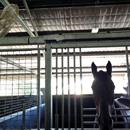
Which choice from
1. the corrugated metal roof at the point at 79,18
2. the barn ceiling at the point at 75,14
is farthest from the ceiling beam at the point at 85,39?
the corrugated metal roof at the point at 79,18

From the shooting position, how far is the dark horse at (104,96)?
1.31 m

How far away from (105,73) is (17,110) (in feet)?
4.77

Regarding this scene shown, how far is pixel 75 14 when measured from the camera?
3438 millimetres

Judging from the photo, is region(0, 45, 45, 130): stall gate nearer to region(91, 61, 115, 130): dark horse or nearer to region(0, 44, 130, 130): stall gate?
region(0, 44, 130, 130): stall gate

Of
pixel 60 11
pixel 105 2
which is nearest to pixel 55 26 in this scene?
pixel 60 11

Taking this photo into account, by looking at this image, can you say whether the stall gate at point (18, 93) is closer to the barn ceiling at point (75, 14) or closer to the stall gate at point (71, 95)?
the stall gate at point (71, 95)

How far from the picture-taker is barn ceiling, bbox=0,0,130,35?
2908mm

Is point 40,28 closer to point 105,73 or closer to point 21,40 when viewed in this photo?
point 21,40

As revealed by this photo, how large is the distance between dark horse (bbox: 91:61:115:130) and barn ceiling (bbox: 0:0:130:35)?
1541 millimetres

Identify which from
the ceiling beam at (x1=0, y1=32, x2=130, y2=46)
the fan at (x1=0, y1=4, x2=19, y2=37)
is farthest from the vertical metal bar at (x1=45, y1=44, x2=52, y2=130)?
the fan at (x1=0, y1=4, x2=19, y2=37)

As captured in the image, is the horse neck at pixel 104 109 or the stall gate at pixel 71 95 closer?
the horse neck at pixel 104 109

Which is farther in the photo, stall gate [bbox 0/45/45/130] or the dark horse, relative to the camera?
stall gate [bbox 0/45/45/130]

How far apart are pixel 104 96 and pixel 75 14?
89.3 inches

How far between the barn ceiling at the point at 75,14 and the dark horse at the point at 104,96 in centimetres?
154
